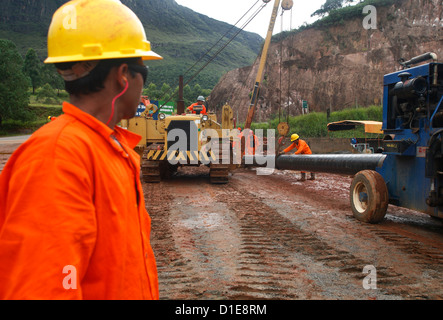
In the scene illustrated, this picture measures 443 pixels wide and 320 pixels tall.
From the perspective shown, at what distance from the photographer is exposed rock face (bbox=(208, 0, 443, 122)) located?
3703 cm

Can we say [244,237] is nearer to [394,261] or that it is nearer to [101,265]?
[394,261]

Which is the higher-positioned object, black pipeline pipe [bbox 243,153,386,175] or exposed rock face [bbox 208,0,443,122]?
exposed rock face [bbox 208,0,443,122]

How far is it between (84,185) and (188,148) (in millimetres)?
10870

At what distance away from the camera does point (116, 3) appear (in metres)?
1.51

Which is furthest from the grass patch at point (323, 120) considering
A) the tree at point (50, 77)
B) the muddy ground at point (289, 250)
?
the tree at point (50, 77)

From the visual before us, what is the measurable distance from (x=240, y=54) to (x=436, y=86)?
156m

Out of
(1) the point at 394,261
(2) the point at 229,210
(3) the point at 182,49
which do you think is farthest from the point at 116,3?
(3) the point at 182,49

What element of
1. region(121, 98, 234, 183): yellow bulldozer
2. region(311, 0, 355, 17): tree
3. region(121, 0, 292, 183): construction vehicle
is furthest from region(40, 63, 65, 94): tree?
region(121, 98, 234, 183): yellow bulldozer

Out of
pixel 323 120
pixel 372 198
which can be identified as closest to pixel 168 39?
pixel 323 120

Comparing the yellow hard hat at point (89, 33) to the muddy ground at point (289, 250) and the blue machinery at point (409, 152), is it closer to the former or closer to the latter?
the muddy ground at point (289, 250)

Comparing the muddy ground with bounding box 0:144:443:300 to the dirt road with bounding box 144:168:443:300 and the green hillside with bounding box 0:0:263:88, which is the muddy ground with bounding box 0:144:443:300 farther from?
the green hillside with bounding box 0:0:263:88

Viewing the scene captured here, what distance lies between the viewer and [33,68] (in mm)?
69000

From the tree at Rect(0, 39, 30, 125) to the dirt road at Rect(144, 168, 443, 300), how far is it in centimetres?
4024

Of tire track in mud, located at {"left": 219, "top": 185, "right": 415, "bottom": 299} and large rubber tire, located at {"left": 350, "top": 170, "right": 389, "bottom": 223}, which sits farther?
large rubber tire, located at {"left": 350, "top": 170, "right": 389, "bottom": 223}
